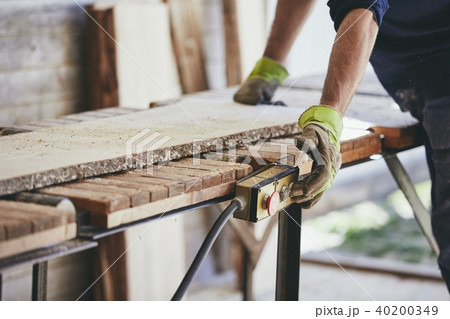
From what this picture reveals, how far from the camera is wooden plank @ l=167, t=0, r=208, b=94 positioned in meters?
4.28

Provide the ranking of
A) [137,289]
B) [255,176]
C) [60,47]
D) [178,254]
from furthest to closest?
[178,254]
[137,289]
[60,47]
[255,176]

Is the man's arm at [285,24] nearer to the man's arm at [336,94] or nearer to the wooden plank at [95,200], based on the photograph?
the man's arm at [336,94]

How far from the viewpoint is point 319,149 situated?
83.2 inches

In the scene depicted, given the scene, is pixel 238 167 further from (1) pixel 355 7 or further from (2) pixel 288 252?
(1) pixel 355 7

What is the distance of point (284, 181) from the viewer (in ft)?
6.51

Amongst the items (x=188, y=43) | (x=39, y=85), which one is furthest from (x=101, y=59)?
(x=188, y=43)

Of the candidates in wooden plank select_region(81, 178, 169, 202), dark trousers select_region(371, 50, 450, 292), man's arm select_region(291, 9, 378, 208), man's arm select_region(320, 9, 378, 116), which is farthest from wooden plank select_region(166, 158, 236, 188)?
dark trousers select_region(371, 50, 450, 292)

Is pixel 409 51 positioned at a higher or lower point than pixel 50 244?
higher

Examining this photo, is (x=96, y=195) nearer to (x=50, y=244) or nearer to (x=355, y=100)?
(x=50, y=244)

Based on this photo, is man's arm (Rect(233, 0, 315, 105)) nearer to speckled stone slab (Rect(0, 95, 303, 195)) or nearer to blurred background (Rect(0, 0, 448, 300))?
speckled stone slab (Rect(0, 95, 303, 195))

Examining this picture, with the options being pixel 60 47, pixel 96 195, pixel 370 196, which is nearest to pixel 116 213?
pixel 96 195

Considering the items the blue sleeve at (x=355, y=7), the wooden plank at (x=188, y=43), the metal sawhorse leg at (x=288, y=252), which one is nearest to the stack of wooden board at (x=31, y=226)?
the metal sawhorse leg at (x=288, y=252)

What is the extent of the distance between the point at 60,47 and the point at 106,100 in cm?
35

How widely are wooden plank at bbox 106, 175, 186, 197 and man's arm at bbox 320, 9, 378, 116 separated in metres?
0.72
